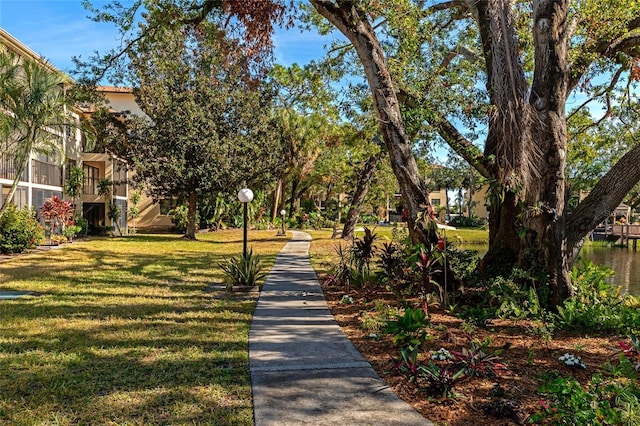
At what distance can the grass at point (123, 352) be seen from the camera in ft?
12.3

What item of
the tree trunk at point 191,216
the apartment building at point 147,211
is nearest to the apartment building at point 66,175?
the tree trunk at point 191,216

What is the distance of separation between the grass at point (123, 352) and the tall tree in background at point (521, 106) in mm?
3980

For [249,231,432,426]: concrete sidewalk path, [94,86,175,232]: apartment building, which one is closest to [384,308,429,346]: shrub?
[249,231,432,426]: concrete sidewalk path

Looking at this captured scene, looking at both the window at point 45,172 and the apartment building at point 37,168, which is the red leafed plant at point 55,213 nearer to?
the apartment building at point 37,168

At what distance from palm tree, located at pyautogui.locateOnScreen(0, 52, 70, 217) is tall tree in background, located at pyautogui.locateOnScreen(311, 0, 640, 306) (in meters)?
11.5

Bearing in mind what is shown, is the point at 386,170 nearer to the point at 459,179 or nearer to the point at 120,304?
the point at 120,304

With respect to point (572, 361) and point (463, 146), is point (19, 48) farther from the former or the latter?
point (572, 361)

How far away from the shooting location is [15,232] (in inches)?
607

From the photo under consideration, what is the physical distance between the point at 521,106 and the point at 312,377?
4812 millimetres

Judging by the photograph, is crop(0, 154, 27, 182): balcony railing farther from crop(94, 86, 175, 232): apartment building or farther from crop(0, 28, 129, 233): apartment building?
crop(94, 86, 175, 232): apartment building

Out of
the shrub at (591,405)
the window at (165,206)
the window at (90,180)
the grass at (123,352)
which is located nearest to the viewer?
the shrub at (591,405)

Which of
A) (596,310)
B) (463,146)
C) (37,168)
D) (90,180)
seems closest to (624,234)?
(463,146)

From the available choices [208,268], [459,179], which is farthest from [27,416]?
[459,179]

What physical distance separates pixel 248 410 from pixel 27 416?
67.2 inches
